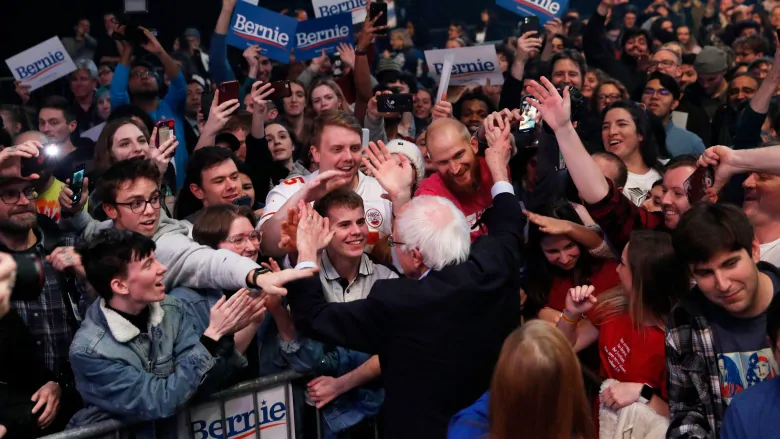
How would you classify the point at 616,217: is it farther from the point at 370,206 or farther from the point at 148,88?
the point at 148,88

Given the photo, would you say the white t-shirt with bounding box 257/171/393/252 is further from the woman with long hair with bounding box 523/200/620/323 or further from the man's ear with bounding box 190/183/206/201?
the woman with long hair with bounding box 523/200/620/323

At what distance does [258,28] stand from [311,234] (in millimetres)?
4494

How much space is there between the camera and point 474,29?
17.8m

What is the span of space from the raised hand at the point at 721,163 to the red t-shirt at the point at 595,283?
835 millimetres

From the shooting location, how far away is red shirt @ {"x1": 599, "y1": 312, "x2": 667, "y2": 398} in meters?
3.68

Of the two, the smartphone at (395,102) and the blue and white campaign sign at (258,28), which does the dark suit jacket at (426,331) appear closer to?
the smartphone at (395,102)

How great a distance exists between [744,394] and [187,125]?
Answer: 6037 mm

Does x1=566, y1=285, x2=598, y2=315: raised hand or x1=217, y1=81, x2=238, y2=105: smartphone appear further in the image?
x1=217, y1=81, x2=238, y2=105: smartphone

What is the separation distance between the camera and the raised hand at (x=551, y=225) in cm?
423

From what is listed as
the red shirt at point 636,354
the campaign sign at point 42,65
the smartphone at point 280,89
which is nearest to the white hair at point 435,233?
the red shirt at point 636,354

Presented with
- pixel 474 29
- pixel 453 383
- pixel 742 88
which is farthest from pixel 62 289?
pixel 474 29

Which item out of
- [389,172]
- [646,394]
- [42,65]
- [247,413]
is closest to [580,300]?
[646,394]

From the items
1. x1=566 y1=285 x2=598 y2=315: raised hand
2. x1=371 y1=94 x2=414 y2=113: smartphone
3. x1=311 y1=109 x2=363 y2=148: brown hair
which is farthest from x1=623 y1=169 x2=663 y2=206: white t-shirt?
x1=566 y1=285 x2=598 y2=315: raised hand

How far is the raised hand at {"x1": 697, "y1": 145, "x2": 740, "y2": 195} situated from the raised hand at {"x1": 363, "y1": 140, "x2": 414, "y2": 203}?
1.31 metres
